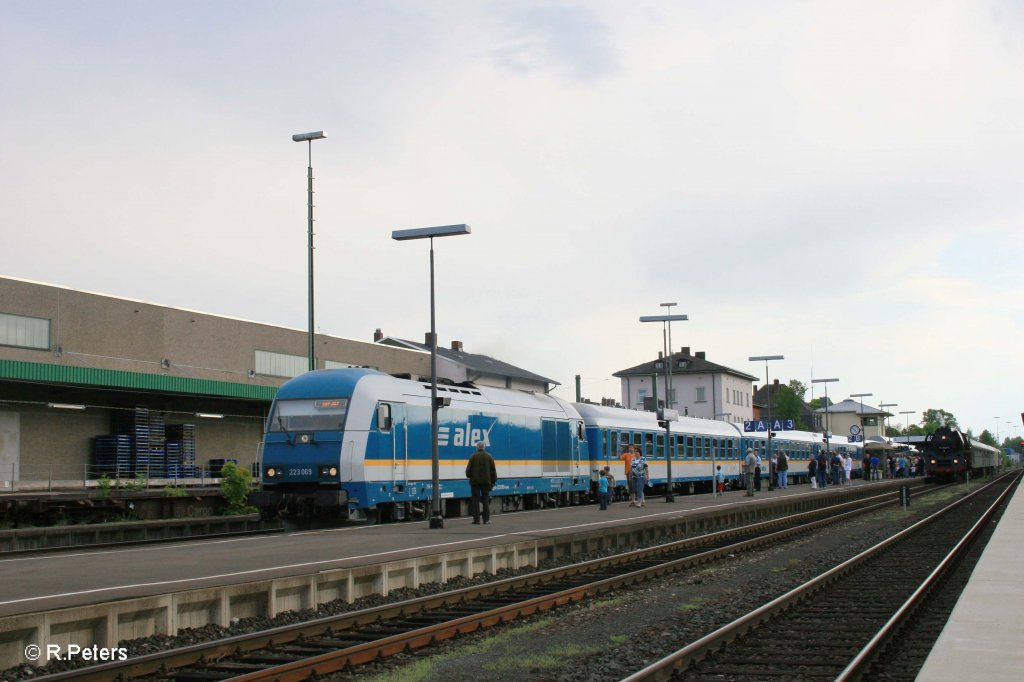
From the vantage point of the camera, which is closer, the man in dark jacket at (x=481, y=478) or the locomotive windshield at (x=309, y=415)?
the man in dark jacket at (x=481, y=478)

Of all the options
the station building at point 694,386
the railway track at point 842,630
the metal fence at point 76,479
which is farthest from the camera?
the station building at point 694,386

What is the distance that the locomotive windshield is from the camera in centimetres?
2302

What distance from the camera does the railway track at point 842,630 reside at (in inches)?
373

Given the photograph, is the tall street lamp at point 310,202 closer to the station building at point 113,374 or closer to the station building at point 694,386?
the station building at point 113,374

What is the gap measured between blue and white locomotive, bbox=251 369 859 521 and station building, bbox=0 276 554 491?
2.18m

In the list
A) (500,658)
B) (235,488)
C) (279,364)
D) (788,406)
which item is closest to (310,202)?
(235,488)

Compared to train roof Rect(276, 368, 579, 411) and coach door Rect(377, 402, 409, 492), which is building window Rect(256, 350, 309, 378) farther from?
coach door Rect(377, 402, 409, 492)

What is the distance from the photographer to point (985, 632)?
10477 mm

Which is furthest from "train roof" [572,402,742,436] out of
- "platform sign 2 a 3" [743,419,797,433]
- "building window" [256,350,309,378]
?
"building window" [256,350,309,378]

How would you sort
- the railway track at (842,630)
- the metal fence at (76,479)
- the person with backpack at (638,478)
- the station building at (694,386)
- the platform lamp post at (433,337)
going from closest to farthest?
the railway track at (842,630), the platform lamp post at (433,337), the person with backpack at (638,478), the metal fence at (76,479), the station building at (694,386)

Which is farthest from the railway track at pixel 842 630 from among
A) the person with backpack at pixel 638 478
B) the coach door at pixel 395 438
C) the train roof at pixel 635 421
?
the train roof at pixel 635 421

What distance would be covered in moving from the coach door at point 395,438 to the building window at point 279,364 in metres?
21.2

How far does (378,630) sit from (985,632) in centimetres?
574

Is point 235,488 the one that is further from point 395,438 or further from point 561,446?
point 561,446
